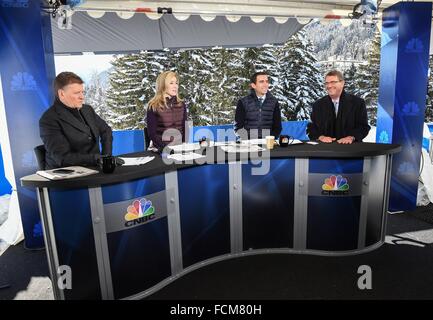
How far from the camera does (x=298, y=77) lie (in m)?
18.3

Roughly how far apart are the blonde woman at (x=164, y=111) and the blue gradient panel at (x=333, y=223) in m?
1.49

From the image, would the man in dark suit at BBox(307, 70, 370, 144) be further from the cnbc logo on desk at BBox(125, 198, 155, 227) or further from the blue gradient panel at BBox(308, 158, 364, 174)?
the cnbc logo on desk at BBox(125, 198, 155, 227)

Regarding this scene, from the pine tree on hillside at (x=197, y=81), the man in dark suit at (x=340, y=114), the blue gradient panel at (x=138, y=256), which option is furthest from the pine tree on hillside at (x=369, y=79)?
the blue gradient panel at (x=138, y=256)

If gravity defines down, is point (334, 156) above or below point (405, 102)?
below

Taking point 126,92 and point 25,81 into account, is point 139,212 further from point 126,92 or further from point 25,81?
point 126,92

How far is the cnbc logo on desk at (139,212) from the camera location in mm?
2279

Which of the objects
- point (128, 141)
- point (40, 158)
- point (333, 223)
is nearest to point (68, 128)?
point (40, 158)

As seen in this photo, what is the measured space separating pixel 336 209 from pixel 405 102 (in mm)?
2049

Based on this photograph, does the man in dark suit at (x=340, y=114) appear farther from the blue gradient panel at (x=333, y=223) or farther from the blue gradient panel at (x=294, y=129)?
the blue gradient panel at (x=294, y=129)

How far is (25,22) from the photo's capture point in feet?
10.5
